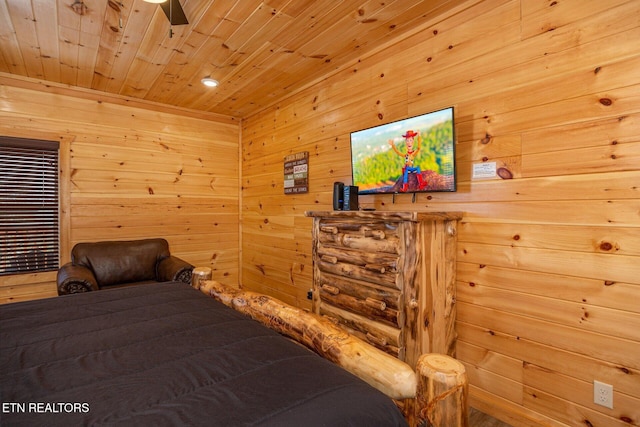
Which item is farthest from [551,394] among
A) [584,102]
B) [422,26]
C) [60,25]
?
[60,25]

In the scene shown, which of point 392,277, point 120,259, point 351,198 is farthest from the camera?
point 120,259

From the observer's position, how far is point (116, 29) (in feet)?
8.14

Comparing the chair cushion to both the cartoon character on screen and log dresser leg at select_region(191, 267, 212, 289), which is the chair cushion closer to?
log dresser leg at select_region(191, 267, 212, 289)

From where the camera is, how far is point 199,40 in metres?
2.63

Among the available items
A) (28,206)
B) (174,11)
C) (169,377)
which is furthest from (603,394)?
(28,206)

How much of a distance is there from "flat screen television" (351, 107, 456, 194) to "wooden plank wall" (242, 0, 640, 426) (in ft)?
0.42

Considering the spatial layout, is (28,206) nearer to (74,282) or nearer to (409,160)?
(74,282)

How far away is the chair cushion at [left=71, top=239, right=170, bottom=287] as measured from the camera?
10.6 feet

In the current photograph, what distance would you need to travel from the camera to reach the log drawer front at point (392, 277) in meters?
1.90

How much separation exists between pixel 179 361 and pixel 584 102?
7.29 feet

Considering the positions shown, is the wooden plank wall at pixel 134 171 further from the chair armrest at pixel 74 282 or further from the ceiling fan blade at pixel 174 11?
the ceiling fan blade at pixel 174 11

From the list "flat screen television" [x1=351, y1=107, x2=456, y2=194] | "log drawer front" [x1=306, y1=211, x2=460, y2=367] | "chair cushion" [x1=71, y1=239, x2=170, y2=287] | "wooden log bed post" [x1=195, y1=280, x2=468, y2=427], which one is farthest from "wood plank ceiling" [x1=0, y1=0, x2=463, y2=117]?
"wooden log bed post" [x1=195, y1=280, x2=468, y2=427]

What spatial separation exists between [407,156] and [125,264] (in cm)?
301

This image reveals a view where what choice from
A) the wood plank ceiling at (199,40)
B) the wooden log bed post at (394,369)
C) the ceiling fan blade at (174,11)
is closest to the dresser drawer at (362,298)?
the wooden log bed post at (394,369)
